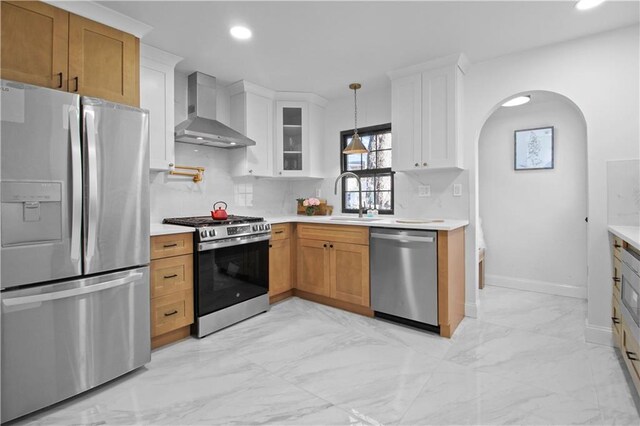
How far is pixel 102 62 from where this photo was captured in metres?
2.17

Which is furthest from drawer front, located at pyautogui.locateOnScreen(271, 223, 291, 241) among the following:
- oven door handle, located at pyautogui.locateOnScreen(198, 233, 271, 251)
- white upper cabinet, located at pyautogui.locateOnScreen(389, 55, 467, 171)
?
white upper cabinet, located at pyautogui.locateOnScreen(389, 55, 467, 171)

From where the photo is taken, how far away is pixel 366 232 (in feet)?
9.97

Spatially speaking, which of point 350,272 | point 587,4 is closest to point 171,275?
point 350,272

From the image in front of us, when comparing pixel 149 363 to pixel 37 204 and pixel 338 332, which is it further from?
pixel 338 332

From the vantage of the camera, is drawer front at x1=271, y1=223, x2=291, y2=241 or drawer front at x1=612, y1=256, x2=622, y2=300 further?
drawer front at x1=271, y1=223, x2=291, y2=241

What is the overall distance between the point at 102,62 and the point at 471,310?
11.9ft

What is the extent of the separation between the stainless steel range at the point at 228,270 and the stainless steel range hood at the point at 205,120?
81 cm

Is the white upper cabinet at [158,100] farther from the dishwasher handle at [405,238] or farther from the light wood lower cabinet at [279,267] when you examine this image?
the dishwasher handle at [405,238]

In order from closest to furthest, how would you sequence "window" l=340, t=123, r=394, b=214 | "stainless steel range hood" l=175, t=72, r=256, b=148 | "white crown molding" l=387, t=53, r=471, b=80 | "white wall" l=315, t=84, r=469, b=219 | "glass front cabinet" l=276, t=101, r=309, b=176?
"white crown molding" l=387, t=53, r=471, b=80 → "stainless steel range hood" l=175, t=72, r=256, b=148 → "white wall" l=315, t=84, r=469, b=219 → "window" l=340, t=123, r=394, b=214 → "glass front cabinet" l=276, t=101, r=309, b=176

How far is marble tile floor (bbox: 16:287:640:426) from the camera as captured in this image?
1.69 metres

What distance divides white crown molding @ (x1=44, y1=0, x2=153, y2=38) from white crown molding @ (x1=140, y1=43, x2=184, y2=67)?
10.8 inches

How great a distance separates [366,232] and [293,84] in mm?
1930

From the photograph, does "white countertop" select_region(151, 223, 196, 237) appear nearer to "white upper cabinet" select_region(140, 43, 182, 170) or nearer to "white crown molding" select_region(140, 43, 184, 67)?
"white upper cabinet" select_region(140, 43, 182, 170)

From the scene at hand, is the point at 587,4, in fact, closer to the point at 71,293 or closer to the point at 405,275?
the point at 405,275
